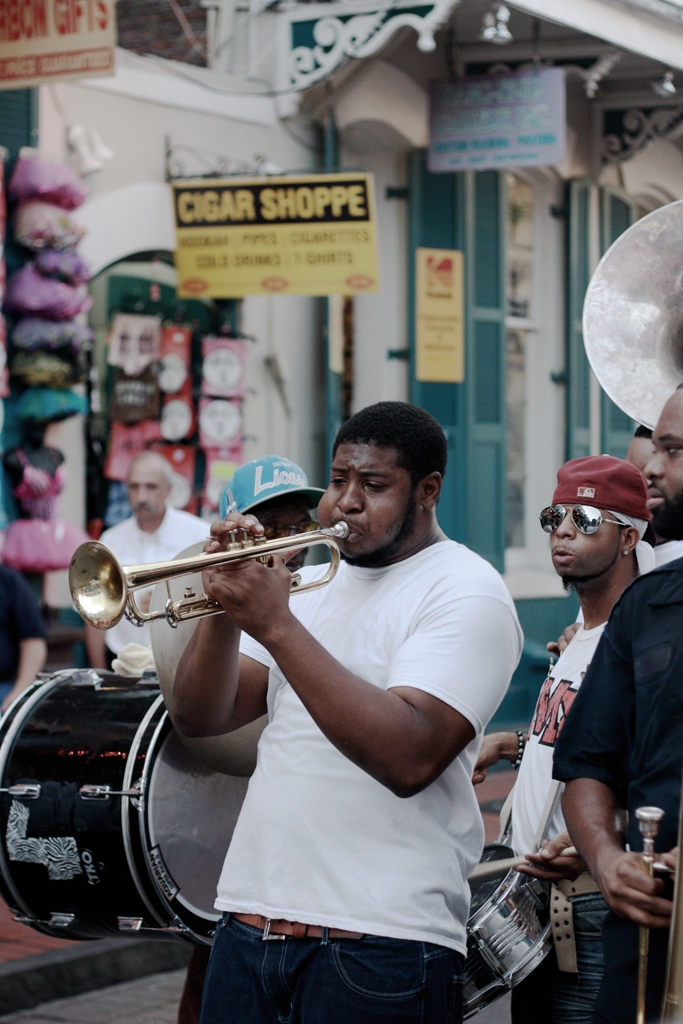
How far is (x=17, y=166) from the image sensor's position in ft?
23.8

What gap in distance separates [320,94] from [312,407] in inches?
77.1

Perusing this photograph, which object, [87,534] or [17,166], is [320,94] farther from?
[87,534]

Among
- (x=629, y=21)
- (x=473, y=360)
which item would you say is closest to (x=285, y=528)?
(x=473, y=360)

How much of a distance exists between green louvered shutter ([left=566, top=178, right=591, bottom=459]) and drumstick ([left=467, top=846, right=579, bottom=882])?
8.32 m

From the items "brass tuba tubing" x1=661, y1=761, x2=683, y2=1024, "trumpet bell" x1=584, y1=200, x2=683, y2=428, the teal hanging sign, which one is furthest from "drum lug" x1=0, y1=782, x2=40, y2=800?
the teal hanging sign

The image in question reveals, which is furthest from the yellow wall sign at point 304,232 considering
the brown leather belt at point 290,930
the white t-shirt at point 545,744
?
the brown leather belt at point 290,930

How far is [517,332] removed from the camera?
10977mm

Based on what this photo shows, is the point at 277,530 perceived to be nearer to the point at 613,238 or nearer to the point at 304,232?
the point at 304,232

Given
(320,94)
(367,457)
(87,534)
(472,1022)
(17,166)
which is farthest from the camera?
(320,94)

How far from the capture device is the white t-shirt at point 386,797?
94.2 inches

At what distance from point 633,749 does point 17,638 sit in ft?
13.6

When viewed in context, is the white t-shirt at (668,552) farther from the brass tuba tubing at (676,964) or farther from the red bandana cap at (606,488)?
the brass tuba tubing at (676,964)

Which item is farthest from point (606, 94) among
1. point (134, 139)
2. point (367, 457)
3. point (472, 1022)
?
point (367, 457)

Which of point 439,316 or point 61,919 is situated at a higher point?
point 439,316
